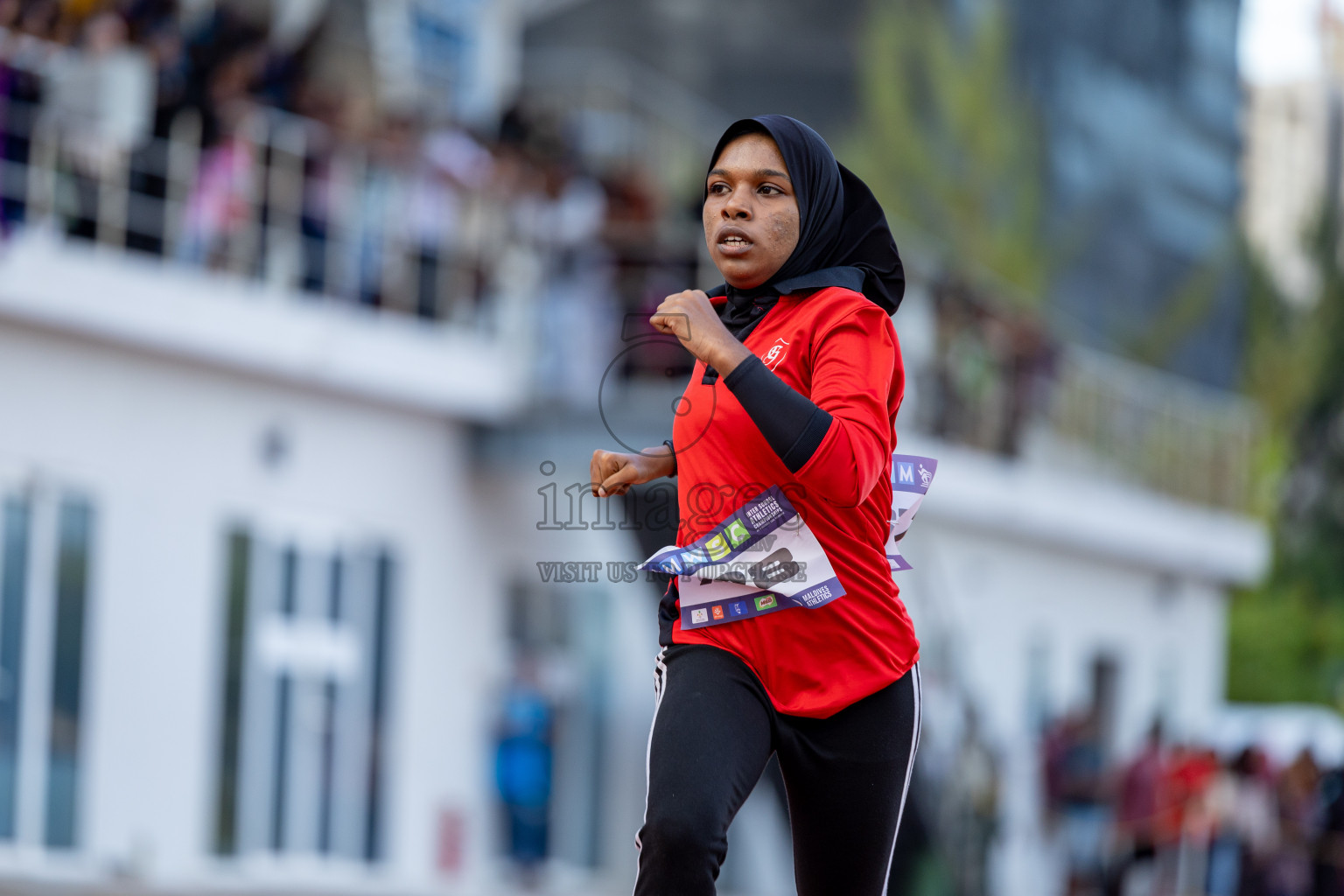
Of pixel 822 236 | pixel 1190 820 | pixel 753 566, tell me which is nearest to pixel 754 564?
pixel 753 566

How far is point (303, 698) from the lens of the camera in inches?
568

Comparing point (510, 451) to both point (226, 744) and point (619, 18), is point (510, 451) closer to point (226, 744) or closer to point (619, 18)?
point (226, 744)

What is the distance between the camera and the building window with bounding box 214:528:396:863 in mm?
14047

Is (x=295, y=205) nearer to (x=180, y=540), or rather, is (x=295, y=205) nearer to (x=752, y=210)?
(x=180, y=540)

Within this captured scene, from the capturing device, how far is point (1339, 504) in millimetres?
46781

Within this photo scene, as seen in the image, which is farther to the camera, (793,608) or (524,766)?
(524,766)

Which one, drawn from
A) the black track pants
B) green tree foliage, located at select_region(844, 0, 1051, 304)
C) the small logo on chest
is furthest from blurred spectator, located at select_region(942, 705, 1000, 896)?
the small logo on chest

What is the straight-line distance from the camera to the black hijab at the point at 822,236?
3.76 metres

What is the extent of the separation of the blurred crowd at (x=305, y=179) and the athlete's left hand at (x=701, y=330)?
9.71 metres

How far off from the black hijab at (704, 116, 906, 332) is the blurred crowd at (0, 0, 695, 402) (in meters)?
9.55

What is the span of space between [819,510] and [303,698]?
11.2 meters

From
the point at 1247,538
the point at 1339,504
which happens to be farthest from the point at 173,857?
the point at 1339,504

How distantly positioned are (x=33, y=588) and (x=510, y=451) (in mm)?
4336

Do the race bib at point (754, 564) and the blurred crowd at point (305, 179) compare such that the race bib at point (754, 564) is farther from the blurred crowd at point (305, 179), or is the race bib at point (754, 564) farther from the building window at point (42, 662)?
the building window at point (42, 662)
